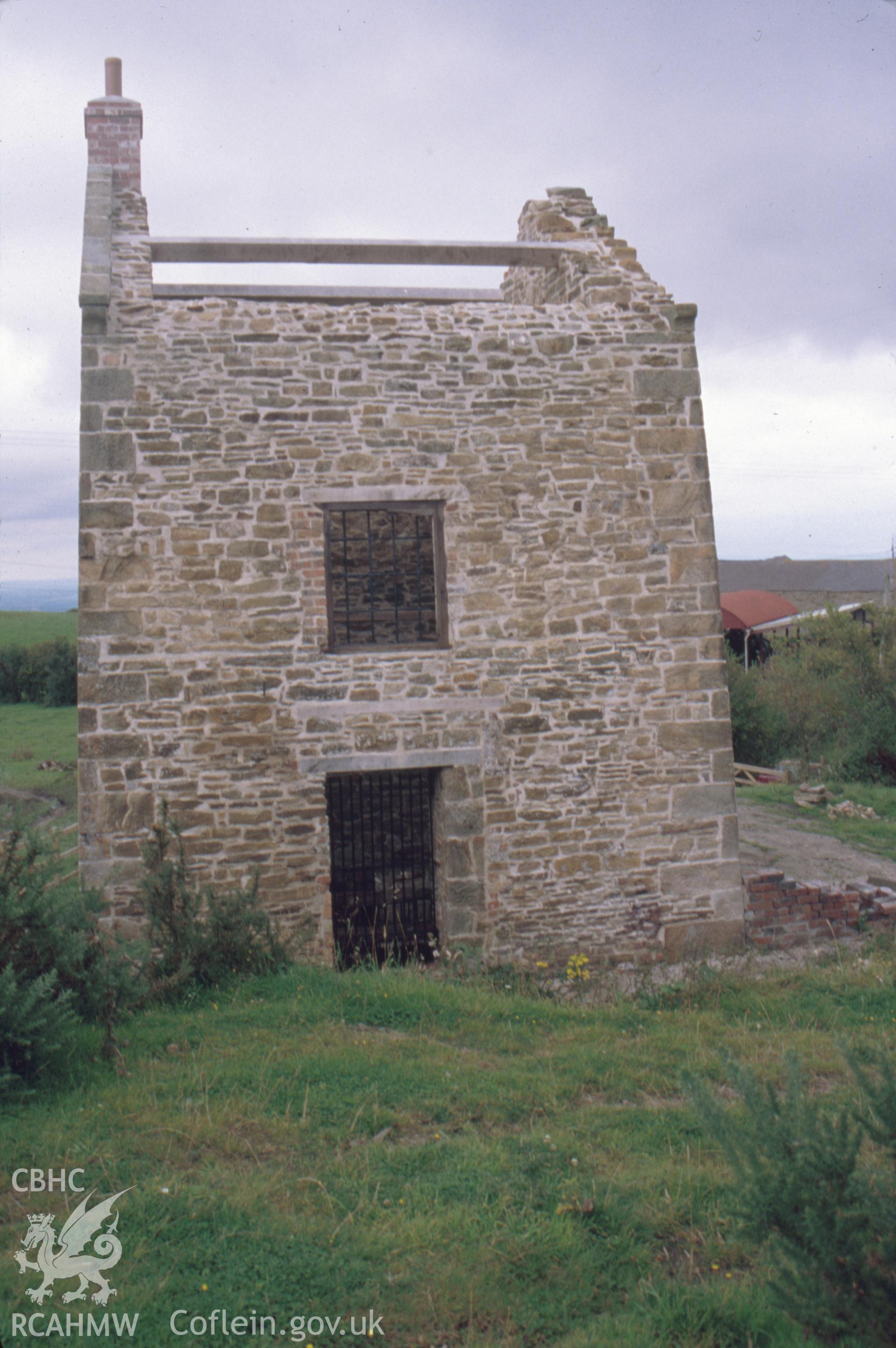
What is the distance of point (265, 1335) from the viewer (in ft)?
10.1

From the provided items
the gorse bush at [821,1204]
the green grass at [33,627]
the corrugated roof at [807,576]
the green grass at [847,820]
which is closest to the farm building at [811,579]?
the corrugated roof at [807,576]

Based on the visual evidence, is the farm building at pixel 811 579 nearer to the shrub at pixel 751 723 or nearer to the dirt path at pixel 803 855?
the shrub at pixel 751 723

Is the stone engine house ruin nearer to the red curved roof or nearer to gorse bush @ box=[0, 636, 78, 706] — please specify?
the red curved roof

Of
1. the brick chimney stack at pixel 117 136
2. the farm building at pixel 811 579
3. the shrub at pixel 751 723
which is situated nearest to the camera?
the brick chimney stack at pixel 117 136

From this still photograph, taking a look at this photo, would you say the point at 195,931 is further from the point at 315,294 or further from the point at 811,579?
the point at 811,579

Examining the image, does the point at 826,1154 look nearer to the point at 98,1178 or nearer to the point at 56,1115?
the point at 98,1178

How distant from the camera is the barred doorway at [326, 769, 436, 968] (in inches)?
331

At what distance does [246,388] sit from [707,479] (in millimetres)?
4130

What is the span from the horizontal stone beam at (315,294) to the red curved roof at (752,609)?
2246cm

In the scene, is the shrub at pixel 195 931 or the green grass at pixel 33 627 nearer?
the shrub at pixel 195 931

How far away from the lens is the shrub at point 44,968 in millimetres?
4555

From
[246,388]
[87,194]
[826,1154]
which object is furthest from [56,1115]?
[87,194]

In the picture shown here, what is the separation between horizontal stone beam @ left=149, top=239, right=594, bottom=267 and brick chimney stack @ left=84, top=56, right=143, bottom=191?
2.26ft

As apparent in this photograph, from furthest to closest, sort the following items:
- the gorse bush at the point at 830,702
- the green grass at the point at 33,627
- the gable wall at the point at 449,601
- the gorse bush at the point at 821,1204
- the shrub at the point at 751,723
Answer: the green grass at the point at 33,627, the shrub at the point at 751,723, the gorse bush at the point at 830,702, the gable wall at the point at 449,601, the gorse bush at the point at 821,1204
